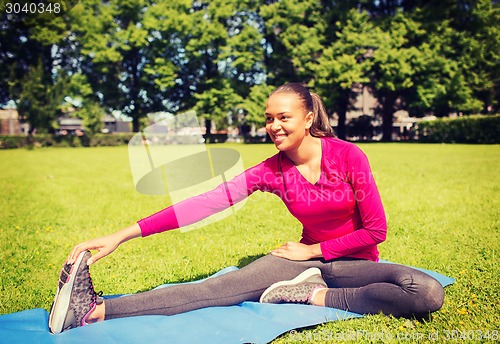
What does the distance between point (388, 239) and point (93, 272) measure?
143 inches

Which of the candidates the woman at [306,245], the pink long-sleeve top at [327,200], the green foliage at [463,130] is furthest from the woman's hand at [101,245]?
the green foliage at [463,130]

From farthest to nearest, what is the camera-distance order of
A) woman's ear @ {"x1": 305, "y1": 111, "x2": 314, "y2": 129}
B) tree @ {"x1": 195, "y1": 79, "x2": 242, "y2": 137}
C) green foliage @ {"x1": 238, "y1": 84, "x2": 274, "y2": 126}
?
tree @ {"x1": 195, "y1": 79, "x2": 242, "y2": 137} → green foliage @ {"x1": 238, "y1": 84, "x2": 274, "y2": 126} → woman's ear @ {"x1": 305, "y1": 111, "x2": 314, "y2": 129}

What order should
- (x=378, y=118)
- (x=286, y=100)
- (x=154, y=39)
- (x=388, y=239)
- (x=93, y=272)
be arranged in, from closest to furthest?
(x=286, y=100)
(x=93, y=272)
(x=388, y=239)
(x=154, y=39)
(x=378, y=118)

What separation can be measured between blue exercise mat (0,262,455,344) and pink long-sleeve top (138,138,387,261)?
496mm

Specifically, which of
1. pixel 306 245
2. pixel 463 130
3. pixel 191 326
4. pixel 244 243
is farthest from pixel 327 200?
pixel 463 130

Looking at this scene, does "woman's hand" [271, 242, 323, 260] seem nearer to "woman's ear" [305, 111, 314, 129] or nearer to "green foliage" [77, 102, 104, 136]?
"woman's ear" [305, 111, 314, 129]

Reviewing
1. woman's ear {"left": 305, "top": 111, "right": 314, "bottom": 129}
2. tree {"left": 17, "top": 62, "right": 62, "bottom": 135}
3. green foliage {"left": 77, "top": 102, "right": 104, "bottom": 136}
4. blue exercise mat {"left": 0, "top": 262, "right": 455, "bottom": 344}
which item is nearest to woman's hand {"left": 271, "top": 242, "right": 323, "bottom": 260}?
blue exercise mat {"left": 0, "top": 262, "right": 455, "bottom": 344}

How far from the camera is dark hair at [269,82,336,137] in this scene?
296cm

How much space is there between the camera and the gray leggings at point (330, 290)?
279cm

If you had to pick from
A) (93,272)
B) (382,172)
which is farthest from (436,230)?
(382,172)

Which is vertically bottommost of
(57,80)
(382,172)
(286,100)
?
(382,172)

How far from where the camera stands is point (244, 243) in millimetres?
5383

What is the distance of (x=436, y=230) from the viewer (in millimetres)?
5793

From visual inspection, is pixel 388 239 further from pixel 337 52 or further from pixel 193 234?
pixel 337 52
